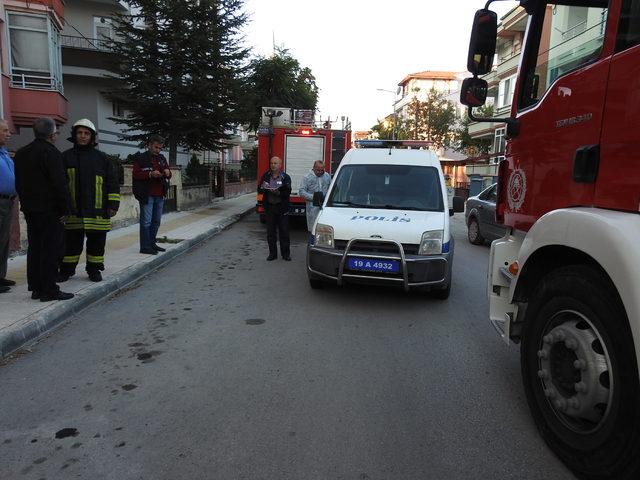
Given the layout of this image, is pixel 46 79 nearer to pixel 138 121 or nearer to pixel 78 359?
pixel 138 121

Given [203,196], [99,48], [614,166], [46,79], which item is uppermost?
[99,48]

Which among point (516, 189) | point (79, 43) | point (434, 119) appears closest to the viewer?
point (516, 189)

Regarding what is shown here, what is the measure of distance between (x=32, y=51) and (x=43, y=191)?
1442cm

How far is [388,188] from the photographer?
7.38m

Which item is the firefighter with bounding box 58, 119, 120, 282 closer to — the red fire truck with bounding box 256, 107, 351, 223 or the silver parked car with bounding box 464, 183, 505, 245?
the silver parked car with bounding box 464, 183, 505, 245

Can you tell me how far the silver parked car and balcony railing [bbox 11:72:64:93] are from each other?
46.7ft

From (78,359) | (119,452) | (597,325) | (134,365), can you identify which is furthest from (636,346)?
(78,359)

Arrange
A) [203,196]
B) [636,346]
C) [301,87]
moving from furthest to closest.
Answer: [301,87], [203,196], [636,346]

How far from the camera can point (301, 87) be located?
29.5 meters

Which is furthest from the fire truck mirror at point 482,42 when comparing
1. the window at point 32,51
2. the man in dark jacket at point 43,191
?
the window at point 32,51

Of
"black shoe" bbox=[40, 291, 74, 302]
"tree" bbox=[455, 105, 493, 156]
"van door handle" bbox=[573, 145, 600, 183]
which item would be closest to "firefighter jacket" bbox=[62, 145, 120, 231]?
"black shoe" bbox=[40, 291, 74, 302]

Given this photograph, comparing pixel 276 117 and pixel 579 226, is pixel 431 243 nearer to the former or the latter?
pixel 579 226

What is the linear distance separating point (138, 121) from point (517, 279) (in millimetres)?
16888

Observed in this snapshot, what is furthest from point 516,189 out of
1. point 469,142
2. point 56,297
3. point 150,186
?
point 469,142
